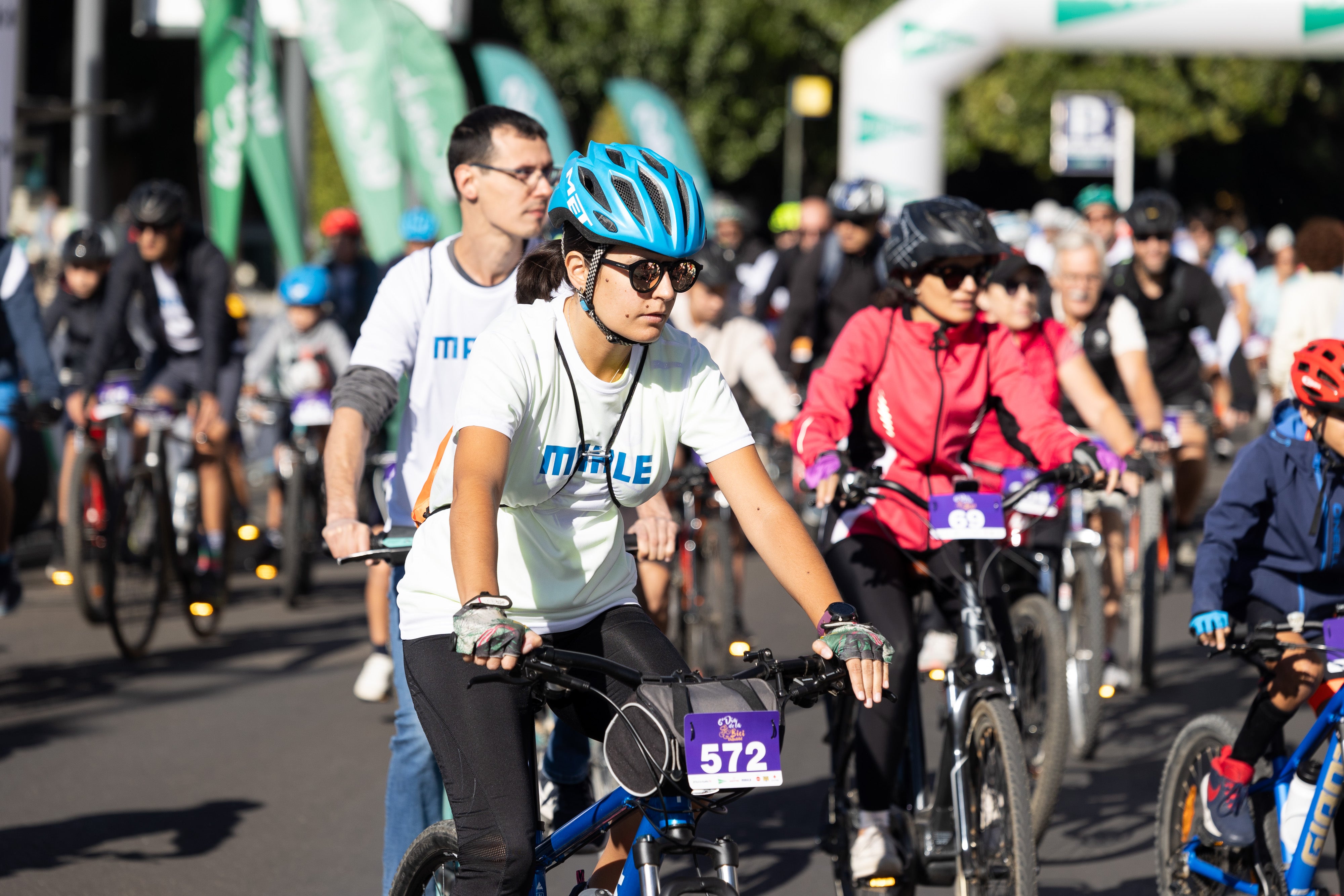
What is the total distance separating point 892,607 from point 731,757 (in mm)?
1935

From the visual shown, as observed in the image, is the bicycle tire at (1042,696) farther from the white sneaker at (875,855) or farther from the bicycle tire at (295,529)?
the bicycle tire at (295,529)

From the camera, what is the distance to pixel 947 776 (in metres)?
4.61

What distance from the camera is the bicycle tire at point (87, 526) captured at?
8.29 meters

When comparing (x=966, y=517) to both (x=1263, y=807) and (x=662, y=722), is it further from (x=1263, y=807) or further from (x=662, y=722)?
(x=662, y=722)

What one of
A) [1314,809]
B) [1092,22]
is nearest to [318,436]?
[1314,809]

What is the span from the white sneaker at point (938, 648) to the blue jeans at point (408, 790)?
1.83 meters

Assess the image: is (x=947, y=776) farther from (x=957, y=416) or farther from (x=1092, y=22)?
(x=1092, y=22)

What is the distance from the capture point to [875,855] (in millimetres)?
4582

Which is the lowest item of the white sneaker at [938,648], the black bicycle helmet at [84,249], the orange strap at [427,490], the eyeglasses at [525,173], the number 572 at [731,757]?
the white sneaker at [938,648]

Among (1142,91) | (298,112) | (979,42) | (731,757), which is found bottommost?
(731,757)

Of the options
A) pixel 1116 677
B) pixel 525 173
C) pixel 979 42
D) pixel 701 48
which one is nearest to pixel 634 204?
pixel 525 173

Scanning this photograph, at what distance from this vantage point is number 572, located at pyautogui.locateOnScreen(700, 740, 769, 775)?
297cm

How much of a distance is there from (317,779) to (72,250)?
16.0 feet

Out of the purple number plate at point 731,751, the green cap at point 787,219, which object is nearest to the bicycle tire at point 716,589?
the purple number plate at point 731,751
